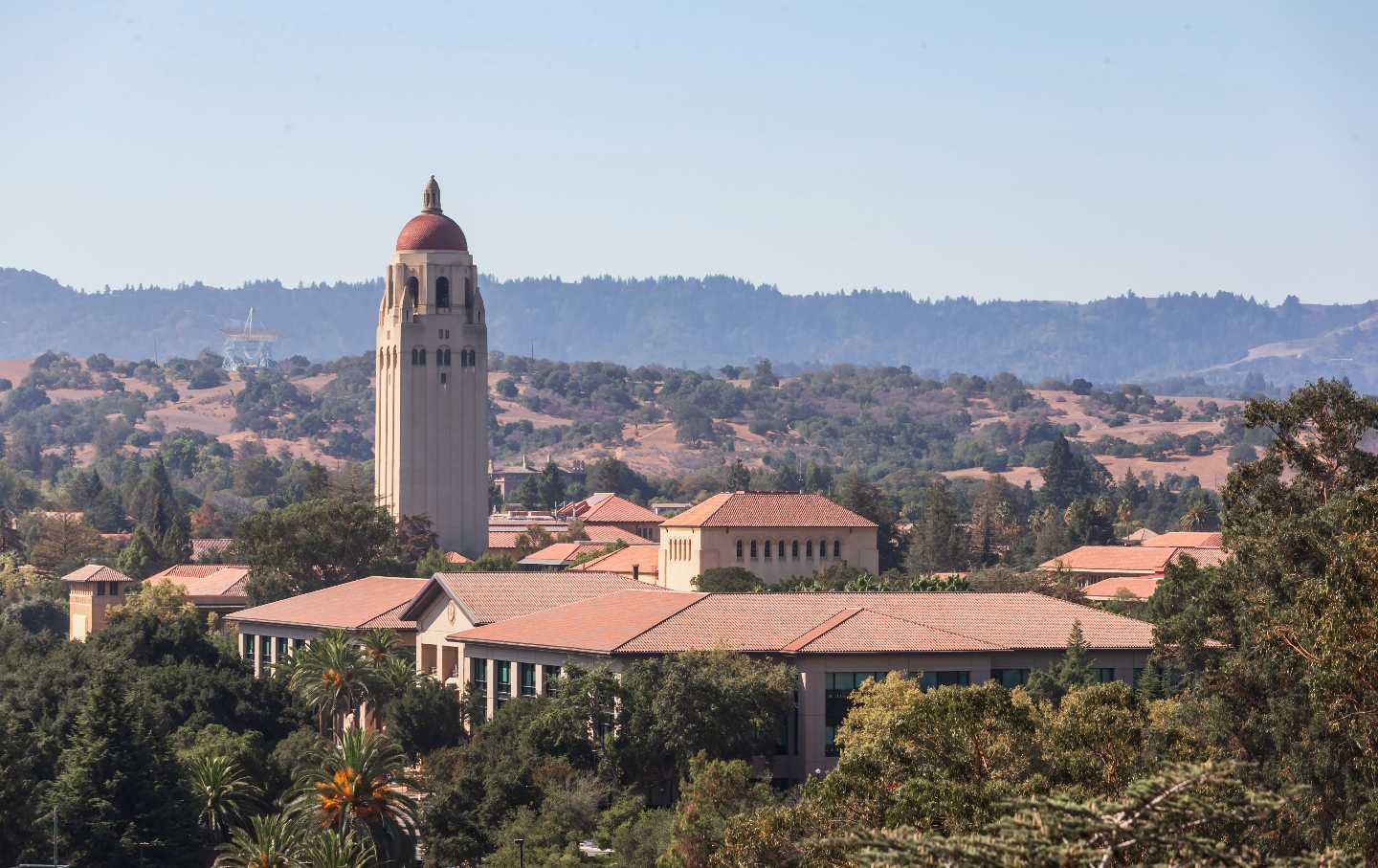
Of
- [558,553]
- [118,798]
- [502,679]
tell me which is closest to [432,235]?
[558,553]

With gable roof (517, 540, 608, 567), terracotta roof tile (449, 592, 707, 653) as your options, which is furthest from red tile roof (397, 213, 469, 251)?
terracotta roof tile (449, 592, 707, 653)

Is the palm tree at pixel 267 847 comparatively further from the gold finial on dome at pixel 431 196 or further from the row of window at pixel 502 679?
the gold finial on dome at pixel 431 196

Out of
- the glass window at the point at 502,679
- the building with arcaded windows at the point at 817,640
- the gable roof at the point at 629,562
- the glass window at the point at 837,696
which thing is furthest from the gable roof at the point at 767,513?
the glass window at the point at 837,696

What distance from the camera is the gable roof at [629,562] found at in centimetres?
13212

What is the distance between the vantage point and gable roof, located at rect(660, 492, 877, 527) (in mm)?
116562

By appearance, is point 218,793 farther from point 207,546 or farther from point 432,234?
point 207,546

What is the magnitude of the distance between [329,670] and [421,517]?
243 ft

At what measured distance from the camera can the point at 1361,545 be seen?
46.6 metres

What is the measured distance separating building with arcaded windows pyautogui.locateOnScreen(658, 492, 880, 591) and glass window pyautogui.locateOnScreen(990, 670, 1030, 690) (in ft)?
121

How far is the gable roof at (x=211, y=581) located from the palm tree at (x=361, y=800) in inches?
2907

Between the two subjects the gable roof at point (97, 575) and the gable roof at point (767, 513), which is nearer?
the gable roof at point (767, 513)

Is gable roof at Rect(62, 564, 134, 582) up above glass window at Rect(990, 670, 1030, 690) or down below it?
below

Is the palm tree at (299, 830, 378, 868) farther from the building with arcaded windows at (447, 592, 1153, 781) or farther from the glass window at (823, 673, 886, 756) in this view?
the glass window at (823, 673, 886, 756)

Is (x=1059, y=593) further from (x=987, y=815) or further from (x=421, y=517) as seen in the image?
(x=987, y=815)
